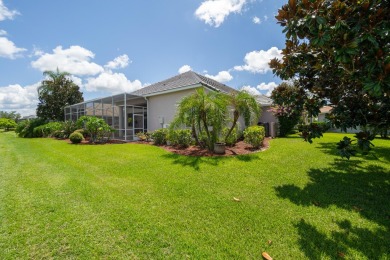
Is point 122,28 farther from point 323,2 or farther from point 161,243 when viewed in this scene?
point 161,243

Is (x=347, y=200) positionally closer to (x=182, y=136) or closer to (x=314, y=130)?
(x=314, y=130)

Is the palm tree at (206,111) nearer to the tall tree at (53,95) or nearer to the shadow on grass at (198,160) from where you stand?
the shadow on grass at (198,160)

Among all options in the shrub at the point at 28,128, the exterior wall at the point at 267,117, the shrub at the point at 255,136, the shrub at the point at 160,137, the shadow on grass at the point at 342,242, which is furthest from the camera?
the shrub at the point at 28,128

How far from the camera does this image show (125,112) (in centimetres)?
1532

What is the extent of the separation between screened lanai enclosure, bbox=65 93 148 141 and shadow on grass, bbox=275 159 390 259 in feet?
45.0

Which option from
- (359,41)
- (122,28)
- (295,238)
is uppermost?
(122,28)

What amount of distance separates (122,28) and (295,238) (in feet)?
47.0

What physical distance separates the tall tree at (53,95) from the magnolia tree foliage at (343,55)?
101 ft

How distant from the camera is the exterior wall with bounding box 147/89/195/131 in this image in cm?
1425

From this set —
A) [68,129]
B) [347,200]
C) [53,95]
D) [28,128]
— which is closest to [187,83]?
[347,200]

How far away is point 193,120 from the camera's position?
9664 millimetres

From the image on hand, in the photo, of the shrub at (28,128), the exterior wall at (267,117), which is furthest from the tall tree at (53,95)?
the exterior wall at (267,117)

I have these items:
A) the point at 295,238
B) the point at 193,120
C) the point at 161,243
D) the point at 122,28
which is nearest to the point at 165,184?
the point at 161,243

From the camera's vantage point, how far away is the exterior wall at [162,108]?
14.3m
